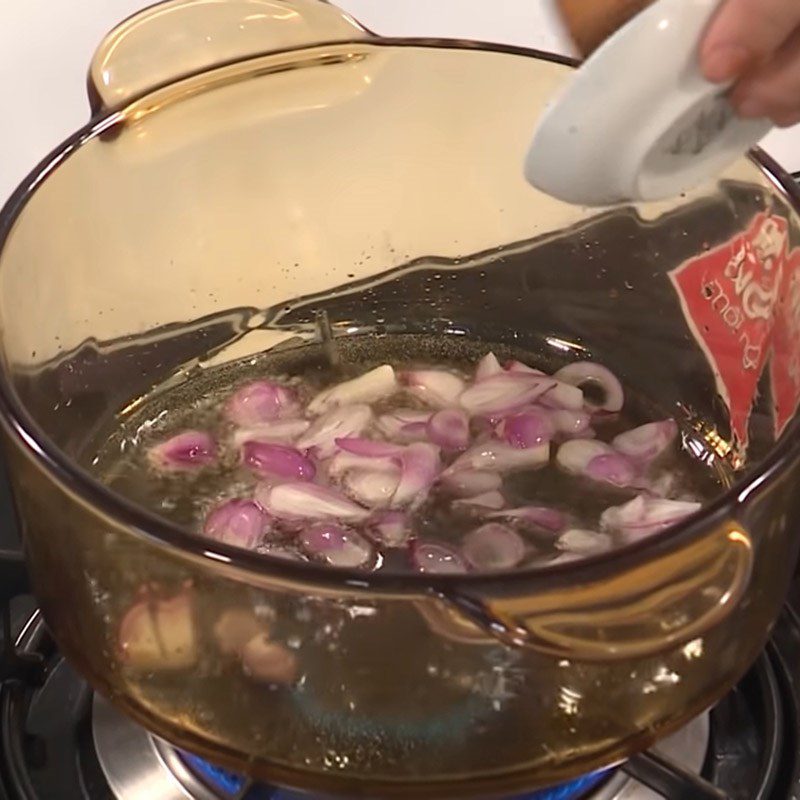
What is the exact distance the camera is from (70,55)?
0.84 metres

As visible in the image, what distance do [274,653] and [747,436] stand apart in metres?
0.35

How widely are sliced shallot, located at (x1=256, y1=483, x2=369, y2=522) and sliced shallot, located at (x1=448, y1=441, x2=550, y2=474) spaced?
0.07 m

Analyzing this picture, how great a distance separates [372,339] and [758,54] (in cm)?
42

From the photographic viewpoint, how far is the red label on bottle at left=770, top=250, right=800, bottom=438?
0.61 metres

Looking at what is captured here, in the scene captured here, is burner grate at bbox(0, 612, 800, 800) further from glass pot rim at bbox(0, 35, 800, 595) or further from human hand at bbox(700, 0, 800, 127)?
human hand at bbox(700, 0, 800, 127)

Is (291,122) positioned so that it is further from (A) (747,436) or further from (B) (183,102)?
(A) (747,436)

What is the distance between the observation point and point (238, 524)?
2.19 feet

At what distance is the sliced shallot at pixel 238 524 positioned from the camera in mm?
658

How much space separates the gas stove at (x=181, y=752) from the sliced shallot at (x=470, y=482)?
0.56 feet

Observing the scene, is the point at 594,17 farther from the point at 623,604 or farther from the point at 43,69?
the point at 43,69

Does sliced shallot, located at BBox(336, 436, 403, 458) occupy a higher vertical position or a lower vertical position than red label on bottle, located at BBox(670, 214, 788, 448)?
lower

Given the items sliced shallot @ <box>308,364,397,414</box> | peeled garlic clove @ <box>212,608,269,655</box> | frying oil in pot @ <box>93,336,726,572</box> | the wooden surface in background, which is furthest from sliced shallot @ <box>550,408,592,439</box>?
peeled garlic clove @ <box>212,608,269,655</box>

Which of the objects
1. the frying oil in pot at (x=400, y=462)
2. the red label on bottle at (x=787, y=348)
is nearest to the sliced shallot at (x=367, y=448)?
the frying oil in pot at (x=400, y=462)

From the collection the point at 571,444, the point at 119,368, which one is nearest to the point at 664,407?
the point at 571,444
